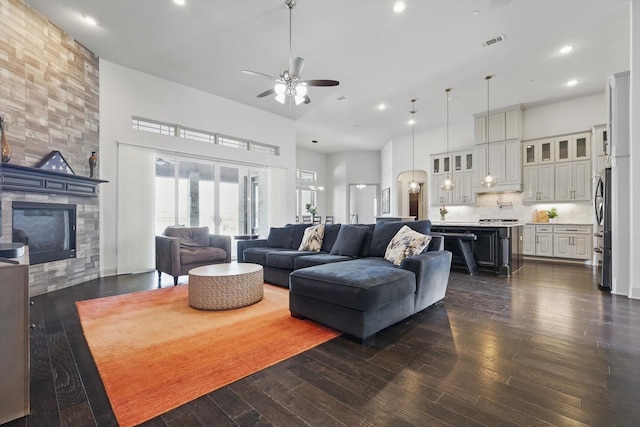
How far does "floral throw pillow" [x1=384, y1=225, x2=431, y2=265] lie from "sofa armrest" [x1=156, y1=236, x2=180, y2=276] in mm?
2895

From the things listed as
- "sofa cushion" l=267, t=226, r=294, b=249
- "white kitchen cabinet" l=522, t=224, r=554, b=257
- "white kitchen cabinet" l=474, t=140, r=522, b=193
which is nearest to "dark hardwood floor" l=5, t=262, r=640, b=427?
"sofa cushion" l=267, t=226, r=294, b=249

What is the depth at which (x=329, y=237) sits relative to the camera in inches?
169

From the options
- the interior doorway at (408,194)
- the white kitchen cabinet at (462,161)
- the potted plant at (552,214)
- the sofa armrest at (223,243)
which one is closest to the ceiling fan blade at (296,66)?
the sofa armrest at (223,243)

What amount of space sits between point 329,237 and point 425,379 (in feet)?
8.91

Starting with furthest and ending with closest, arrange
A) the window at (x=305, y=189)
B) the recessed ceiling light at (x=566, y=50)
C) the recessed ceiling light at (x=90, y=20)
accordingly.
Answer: the window at (x=305, y=189) < the recessed ceiling light at (x=566, y=50) < the recessed ceiling light at (x=90, y=20)

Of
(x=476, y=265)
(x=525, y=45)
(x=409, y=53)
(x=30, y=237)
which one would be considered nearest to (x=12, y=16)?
(x=30, y=237)

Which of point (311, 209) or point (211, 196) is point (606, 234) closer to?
point (211, 196)

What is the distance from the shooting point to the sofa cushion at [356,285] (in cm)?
215

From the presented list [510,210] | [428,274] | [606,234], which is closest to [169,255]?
[428,274]

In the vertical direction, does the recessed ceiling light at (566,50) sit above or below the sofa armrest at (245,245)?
above

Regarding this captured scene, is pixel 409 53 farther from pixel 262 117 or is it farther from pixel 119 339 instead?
pixel 119 339

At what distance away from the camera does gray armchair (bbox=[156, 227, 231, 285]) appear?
4004mm

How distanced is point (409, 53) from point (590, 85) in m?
4.19

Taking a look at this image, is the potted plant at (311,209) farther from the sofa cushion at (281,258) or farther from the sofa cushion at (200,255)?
the sofa cushion at (281,258)
